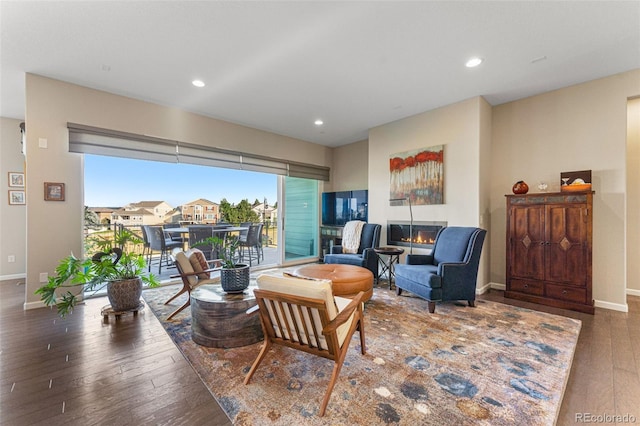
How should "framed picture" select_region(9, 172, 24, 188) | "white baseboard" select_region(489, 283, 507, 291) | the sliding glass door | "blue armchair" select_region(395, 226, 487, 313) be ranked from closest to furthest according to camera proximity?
"blue armchair" select_region(395, 226, 487, 313) → "white baseboard" select_region(489, 283, 507, 291) → "framed picture" select_region(9, 172, 24, 188) → the sliding glass door

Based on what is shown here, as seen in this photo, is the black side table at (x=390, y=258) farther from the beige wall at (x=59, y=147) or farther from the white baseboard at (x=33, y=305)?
the white baseboard at (x=33, y=305)

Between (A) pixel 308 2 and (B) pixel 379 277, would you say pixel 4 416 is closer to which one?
(A) pixel 308 2

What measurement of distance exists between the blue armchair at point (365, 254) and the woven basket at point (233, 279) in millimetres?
2185

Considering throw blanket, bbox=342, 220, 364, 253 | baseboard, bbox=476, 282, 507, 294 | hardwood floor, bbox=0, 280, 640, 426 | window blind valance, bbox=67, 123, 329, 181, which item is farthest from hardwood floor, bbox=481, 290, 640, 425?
window blind valance, bbox=67, 123, 329, 181

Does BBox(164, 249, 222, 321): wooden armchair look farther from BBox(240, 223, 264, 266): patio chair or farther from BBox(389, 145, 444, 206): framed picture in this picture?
BBox(389, 145, 444, 206): framed picture

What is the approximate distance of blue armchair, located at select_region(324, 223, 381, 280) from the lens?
433cm

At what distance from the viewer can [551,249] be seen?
3.47 metres

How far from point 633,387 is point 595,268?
7.28 feet

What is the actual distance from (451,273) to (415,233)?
1498mm

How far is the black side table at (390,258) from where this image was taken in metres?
4.23

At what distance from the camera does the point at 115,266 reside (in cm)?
313

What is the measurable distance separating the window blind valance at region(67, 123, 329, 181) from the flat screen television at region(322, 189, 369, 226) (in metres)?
1.11

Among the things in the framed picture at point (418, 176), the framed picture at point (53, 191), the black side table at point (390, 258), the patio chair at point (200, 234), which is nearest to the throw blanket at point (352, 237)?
the black side table at point (390, 258)

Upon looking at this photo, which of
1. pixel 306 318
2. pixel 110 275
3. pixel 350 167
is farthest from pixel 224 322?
pixel 350 167
